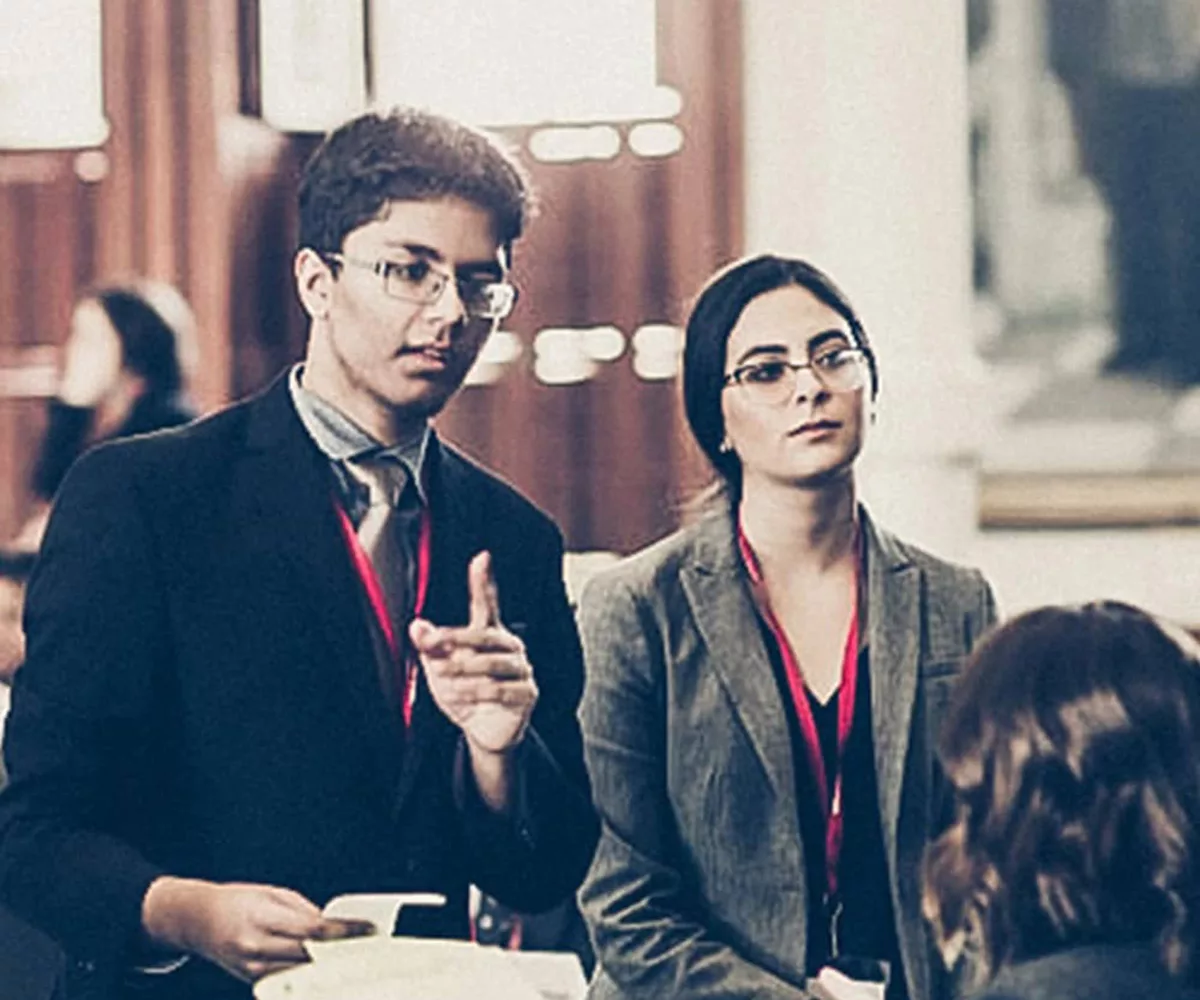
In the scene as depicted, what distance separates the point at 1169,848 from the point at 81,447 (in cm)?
137

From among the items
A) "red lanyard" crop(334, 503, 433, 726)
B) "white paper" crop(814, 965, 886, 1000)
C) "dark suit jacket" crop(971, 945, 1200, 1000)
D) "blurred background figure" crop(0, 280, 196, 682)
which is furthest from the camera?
"blurred background figure" crop(0, 280, 196, 682)

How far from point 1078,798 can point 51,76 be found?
1565 mm

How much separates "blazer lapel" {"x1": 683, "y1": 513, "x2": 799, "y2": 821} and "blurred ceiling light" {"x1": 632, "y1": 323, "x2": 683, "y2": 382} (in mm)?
178

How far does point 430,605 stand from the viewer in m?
2.41

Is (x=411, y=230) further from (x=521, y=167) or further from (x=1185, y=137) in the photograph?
(x=1185, y=137)

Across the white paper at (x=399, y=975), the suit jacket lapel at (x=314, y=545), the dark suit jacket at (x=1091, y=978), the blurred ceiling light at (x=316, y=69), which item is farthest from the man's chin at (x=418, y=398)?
the dark suit jacket at (x=1091, y=978)

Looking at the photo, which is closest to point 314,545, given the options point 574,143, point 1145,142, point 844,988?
point 574,143

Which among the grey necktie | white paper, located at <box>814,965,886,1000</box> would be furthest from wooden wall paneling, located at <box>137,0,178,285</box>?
white paper, located at <box>814,965,886,1000</box>

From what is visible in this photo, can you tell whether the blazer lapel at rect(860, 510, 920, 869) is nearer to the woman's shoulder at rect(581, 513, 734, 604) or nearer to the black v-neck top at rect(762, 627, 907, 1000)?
the black v-neck top at rect(762, 627, 907, 1000)

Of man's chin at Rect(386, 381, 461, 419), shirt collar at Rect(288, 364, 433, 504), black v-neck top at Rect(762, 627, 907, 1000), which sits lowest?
black v-neck top at Rect(762, 627, 907, 1000)

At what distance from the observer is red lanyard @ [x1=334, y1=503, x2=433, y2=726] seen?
239 centimetres

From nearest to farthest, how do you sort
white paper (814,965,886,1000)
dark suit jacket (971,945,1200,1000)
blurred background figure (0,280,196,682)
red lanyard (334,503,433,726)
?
dark suit jacket (971,945,1200,1000) < white paper (814,965,886,1000) < red lanyard (334,503,433,726) < blurred background figure (0,280,196,682)

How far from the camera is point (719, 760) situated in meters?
2.33

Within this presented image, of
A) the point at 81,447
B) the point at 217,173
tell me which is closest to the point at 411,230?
the point at 217,173
